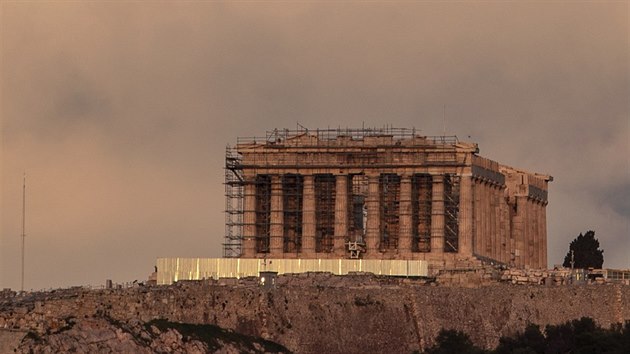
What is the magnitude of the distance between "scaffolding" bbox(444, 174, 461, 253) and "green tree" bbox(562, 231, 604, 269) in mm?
9947

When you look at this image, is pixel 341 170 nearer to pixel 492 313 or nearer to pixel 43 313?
pixel 492 313

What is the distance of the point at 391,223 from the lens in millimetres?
154625

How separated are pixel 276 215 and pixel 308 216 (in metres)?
1.78

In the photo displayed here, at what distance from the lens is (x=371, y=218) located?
502ft

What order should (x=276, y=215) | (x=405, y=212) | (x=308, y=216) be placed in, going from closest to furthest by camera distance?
(x=405, y=212), (x=308, y=216), (x=276, y=215)

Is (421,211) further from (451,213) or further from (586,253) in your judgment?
(586,253)

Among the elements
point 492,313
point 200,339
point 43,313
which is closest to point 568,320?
Answer: point 492,313

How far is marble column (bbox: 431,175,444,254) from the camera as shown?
498 feet

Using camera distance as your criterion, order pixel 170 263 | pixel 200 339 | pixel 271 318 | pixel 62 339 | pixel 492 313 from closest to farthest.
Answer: pixel 62 339, pixel 200 339, pixel 271 318, pixel 492 313, pixel 170 263

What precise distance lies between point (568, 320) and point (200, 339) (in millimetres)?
23921

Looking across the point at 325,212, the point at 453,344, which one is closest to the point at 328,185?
the point at 325,212

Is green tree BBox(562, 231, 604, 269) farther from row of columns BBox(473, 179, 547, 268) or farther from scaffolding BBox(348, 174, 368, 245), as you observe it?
scaffolding BBox(348, 174, 368, 245)

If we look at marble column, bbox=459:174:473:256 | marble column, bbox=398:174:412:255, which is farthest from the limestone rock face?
marble column, bbox=459:174:473:256

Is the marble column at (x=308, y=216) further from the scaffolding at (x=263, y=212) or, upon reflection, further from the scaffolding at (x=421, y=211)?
the scaffolding at (x=421, y=211)
